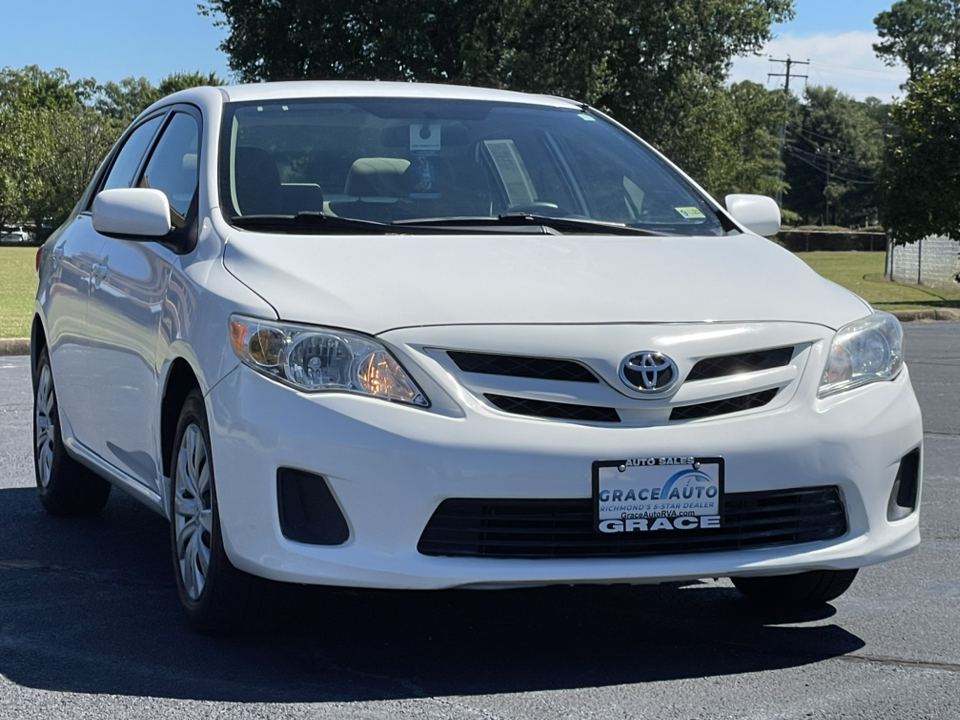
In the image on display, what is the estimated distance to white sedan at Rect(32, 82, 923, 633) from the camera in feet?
12.3

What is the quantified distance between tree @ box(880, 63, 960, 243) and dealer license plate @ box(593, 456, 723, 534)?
991 inches

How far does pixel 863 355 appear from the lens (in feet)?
13.8

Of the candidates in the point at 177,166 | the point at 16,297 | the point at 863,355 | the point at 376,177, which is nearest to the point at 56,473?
the point at 177,166

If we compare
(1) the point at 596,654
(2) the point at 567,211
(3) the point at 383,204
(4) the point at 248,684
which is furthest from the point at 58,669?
(2) the point at 567,211

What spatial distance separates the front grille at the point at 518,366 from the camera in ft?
12.5

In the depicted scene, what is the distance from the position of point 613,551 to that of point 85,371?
2.54 m

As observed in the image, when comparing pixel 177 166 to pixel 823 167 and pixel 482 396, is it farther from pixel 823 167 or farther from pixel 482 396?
pixel 823 167

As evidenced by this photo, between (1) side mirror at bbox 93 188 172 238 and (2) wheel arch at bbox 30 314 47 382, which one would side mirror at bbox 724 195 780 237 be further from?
(2) wheel arch at bbox 30 314 47 382

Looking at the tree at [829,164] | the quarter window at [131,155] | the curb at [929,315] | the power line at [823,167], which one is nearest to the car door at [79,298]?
the quarter window at [131,155]

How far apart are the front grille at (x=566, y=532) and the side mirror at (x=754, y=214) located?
156cm

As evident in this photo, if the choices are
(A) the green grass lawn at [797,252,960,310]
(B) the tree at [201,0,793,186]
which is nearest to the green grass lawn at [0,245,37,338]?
(B) the tree at [201,0,793,186]

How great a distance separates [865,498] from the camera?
408cm

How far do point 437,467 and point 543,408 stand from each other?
306 millimetres

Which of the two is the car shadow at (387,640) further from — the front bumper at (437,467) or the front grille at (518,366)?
the front grille at (518,366)
